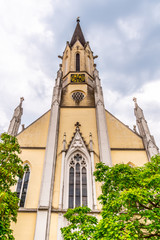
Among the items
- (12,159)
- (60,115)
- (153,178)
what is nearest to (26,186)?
(12,159)

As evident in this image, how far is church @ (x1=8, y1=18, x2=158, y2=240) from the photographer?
451 inches

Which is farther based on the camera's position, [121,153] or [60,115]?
[60,115]

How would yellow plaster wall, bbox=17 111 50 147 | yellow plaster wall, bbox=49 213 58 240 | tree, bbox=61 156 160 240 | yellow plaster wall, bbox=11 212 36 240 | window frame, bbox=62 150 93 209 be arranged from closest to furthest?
1. tree, bbox=61 156 160 240
2. yellow plaster wall, bbox=49 213 58 240
3. yellow plaster wall, bbox=11 212 36 240
4. window frame, bbox=62 150 93 209
5. yellow plaster wall, bbox=17 111 50 147

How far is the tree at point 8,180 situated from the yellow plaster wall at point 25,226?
3.29 metres

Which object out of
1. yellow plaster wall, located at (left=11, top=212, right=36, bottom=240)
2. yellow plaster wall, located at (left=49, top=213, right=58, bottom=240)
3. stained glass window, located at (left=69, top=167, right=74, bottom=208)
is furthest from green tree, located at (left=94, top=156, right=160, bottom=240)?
yellow plaster wall, located at (left=11, top=212, right=36, bottom=240)

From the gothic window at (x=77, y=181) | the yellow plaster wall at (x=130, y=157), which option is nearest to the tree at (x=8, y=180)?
the gothic window at (x=77, y=181)

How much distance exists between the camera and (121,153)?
593 inches

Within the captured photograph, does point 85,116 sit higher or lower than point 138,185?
higher

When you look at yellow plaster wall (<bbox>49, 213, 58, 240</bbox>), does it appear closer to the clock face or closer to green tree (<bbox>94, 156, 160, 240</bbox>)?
green tree (<bbox>94, 156, 160, 240</bbox>)

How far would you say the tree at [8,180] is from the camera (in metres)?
5.81

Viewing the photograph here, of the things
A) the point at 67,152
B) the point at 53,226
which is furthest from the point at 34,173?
the point at 53,226

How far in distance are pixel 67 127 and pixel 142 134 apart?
6.62 m

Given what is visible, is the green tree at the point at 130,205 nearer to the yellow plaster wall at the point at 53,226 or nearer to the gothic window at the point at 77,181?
the yellow plaster wall at the point at 53,226

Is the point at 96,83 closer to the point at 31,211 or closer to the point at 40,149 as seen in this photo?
the point at 40,149
